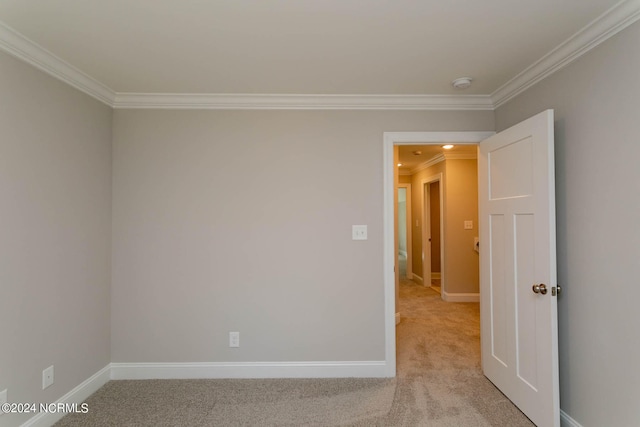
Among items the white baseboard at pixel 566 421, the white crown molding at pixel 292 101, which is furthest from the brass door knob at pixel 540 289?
the white crown molding at pixel 292 101

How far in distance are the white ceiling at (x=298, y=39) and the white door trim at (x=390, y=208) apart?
395 millimetres

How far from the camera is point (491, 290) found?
7.93 ft

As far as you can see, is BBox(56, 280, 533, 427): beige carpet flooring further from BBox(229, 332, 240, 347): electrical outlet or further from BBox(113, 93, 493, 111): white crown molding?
BBox(113, 93, 493, 111): white crown molding

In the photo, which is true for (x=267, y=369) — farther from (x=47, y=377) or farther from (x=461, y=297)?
(x=461, y=297)

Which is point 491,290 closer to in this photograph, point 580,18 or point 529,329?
point 529,329

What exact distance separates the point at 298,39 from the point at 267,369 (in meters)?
2.45

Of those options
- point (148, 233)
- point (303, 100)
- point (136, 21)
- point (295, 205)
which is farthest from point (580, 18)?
point (148, 233)

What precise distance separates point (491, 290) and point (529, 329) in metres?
0.44

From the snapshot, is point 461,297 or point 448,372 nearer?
point 448,372

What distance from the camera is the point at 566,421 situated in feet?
6.17

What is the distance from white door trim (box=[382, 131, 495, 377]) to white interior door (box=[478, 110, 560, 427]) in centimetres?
24

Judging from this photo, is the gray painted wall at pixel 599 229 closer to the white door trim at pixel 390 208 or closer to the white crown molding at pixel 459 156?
the white door trim at pixel 390 208

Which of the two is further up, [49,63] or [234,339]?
[49,63]

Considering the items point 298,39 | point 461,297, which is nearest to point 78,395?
point 298,39
